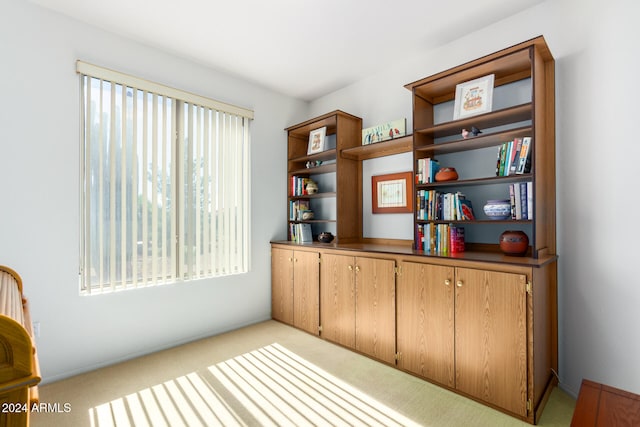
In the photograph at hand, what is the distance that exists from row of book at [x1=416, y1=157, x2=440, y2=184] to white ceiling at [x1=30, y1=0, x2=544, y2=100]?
1.12 m

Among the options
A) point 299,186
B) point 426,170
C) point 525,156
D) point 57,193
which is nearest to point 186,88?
point 57,193

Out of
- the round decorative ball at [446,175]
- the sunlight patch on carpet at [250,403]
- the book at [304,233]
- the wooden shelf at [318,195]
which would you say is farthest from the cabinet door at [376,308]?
the book at [304,233]

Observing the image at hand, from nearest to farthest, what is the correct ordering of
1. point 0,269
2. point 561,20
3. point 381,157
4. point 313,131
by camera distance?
point 0,269, point 561,20, point 381,157, point 313,131

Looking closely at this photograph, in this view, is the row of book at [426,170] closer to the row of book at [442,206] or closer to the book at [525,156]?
the row of book at [442,206]

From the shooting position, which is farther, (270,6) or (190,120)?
(190,120)

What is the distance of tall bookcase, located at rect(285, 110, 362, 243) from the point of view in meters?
3.33

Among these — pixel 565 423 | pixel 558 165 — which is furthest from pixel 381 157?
pixel 565 423

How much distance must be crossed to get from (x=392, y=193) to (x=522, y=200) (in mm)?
1266

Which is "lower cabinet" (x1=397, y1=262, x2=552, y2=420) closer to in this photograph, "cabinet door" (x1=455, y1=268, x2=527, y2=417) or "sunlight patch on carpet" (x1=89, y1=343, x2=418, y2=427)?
"cabinet door" (x1=455, y1=268, x2=527, y2=417)

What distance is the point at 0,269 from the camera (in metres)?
1.82

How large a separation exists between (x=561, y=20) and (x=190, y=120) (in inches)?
125

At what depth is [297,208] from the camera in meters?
3.86

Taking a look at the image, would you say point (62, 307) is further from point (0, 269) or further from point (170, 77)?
point (170, 77)

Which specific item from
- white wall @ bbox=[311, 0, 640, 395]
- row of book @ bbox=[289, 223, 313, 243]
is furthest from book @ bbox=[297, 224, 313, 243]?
white wall @ bbox=[311, 0, 640, 395]
